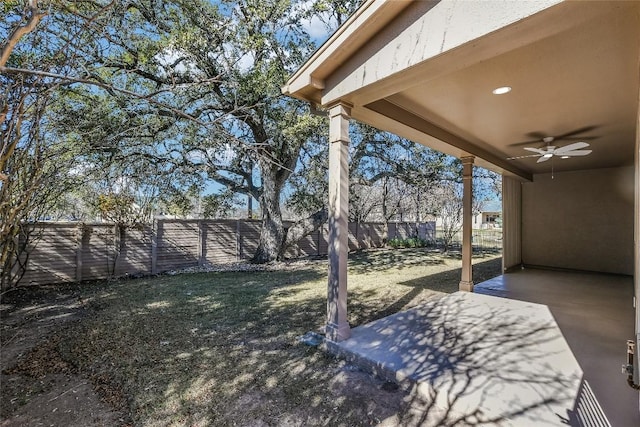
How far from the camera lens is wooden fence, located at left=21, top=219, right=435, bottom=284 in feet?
19.4

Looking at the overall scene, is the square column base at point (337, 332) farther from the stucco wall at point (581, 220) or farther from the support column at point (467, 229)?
the stucco wall at point (581, 220)

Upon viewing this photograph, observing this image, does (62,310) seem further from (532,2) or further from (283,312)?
(532,2)

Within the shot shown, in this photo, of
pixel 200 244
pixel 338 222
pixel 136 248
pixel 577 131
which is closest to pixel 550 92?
pixel 577 131

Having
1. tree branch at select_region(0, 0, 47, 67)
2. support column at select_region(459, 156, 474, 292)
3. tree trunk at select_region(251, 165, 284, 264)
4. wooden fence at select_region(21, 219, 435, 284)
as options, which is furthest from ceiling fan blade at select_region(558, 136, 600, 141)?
wooden fence at select_region(21, 219, 435, 284)

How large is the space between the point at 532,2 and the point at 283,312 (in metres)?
4.14

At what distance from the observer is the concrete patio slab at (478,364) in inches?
86.0

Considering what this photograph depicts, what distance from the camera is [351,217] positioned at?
15.2 m

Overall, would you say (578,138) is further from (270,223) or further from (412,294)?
(270,223)

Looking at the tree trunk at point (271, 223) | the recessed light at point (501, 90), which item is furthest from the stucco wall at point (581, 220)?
the recessed light at point (501, 90)

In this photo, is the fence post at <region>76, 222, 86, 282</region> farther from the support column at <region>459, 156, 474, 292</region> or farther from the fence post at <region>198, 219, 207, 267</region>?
the support column at <region>459, 156, 474, 292</region>

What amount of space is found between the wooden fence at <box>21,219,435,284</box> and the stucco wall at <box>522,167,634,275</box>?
6.78m

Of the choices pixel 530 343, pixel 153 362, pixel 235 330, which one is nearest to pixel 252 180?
pixel 235 330

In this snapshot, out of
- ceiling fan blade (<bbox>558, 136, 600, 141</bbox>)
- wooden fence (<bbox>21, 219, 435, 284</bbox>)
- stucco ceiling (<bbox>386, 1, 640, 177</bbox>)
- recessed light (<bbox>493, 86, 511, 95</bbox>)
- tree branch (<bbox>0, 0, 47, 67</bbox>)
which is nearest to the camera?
tree branch (<bbox>0, 0, 47, 67</bbox>)

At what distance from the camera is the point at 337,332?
127 inches
